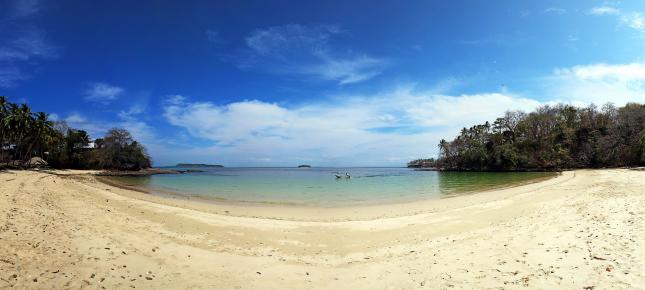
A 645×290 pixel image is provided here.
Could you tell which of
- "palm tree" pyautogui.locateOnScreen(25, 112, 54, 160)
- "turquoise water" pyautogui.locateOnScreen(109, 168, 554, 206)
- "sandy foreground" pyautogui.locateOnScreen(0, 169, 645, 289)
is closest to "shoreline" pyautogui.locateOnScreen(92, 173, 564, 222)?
"turquoise water" pyautogui.locateOnScreen(109, 168, 554, 206)

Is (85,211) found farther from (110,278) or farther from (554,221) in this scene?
(554,221)

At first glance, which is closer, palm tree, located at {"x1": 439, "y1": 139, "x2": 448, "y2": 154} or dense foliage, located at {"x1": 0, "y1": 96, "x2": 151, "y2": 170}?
dense foliage, located at {"x1": 0, "y1": 96, "x2": 151, "y2": 170}

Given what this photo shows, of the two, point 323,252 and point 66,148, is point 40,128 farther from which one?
point 323,252

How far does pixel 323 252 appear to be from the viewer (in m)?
9.61

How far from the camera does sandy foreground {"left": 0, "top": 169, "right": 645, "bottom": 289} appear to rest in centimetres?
630

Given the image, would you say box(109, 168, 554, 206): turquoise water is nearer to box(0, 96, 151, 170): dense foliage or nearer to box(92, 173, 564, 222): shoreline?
box(92, 173, 564, 222): shoreline

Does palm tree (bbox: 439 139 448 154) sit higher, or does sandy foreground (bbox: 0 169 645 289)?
palm tree (bbox: 439 139 448 154)

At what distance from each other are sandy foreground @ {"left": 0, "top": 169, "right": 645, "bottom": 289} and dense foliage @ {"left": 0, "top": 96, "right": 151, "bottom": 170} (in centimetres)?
5664

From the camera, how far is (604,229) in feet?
31.4

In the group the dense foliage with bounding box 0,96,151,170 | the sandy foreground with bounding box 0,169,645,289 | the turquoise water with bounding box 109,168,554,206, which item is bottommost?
the turquoise water with bounding box 109,168,554,206

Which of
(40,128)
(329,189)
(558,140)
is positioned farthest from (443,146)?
(40,128)

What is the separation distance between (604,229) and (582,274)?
15.2ft

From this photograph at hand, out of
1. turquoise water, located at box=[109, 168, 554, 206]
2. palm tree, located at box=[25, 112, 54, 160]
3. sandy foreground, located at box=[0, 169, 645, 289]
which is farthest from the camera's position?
palm tree, located at box=[25, 112, 54, 160]

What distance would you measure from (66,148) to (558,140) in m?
116
